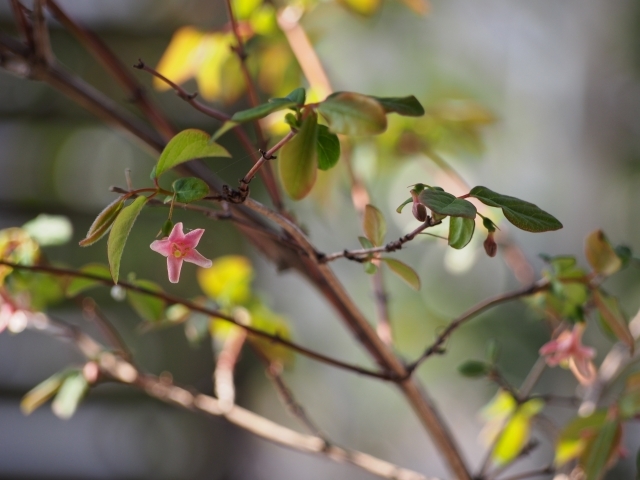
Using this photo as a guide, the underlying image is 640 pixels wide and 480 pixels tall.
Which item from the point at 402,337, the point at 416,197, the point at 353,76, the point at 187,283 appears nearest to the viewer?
the point at 416,197

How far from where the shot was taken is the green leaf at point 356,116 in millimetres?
264

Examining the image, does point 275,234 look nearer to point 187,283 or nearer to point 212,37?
point 212,37

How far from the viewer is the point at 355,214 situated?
148cm

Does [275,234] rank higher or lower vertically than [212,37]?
lower

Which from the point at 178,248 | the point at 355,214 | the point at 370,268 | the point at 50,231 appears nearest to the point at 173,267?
the point at 178,248

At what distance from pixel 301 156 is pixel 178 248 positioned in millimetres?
85

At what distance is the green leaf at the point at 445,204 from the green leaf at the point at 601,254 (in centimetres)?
18

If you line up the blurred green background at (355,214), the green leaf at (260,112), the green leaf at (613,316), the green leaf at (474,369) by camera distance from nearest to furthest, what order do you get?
the green leaf at (260,112)
the green leaf at (613,316)
the green leaf at (474,369)
the blurred green background at (355,214)

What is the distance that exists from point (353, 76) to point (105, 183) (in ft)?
2.42

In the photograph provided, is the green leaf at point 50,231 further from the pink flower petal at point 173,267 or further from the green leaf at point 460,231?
the green leaf at point 460,231

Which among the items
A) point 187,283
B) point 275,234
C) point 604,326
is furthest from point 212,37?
point 187,283

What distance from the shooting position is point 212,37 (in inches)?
24.9

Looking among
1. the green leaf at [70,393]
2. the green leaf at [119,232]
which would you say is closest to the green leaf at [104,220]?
the green leaf at [119,232]

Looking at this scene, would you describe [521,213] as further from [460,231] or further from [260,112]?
[260,112]
